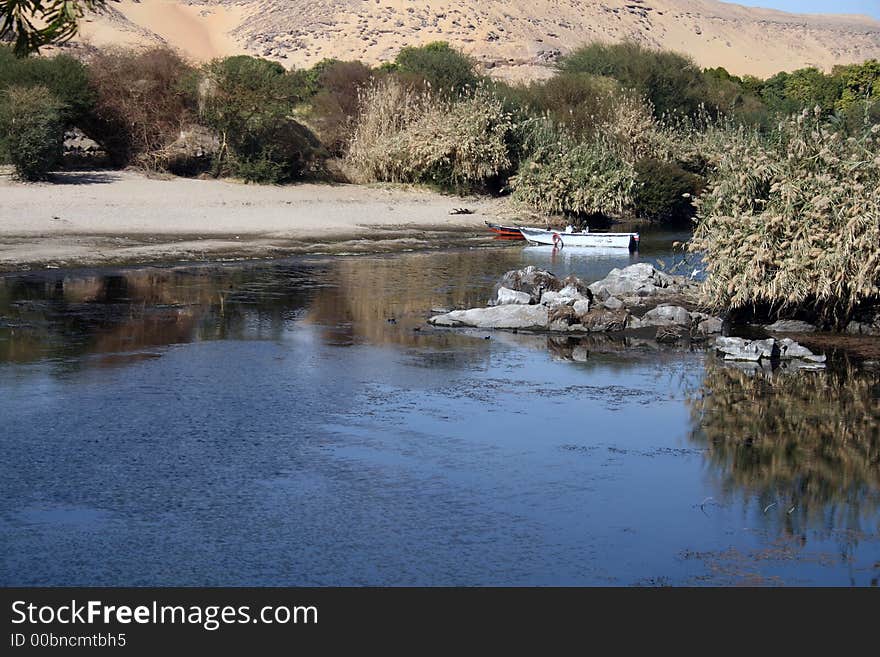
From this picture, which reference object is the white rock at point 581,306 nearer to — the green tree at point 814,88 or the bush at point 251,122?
the bush at point 251,122

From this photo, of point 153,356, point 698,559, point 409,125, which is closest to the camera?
point 698,559

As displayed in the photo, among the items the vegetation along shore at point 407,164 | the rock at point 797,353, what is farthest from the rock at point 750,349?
the vegetation along shore at point 407,164

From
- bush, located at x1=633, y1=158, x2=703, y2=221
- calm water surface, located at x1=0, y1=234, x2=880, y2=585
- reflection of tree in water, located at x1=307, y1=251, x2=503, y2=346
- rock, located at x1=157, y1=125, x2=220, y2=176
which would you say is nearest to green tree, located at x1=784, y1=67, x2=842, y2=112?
bush, located at x1=633, y1=158, x2=703, y2=221

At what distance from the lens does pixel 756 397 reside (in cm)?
1395

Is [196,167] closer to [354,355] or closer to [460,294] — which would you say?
[460,294]

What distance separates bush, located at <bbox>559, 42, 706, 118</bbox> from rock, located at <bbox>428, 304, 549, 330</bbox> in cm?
2910

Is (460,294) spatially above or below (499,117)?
below

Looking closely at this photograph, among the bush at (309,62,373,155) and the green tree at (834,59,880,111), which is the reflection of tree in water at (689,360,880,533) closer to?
the bush at (309,62,373,155)

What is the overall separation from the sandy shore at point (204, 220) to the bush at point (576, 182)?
1.11 metres

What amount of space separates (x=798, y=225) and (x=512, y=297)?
4.38 metres

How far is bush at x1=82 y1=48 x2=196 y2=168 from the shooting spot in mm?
34688

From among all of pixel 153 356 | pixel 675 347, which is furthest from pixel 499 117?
A: pixel 153 356

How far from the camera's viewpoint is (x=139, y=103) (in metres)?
35.3
